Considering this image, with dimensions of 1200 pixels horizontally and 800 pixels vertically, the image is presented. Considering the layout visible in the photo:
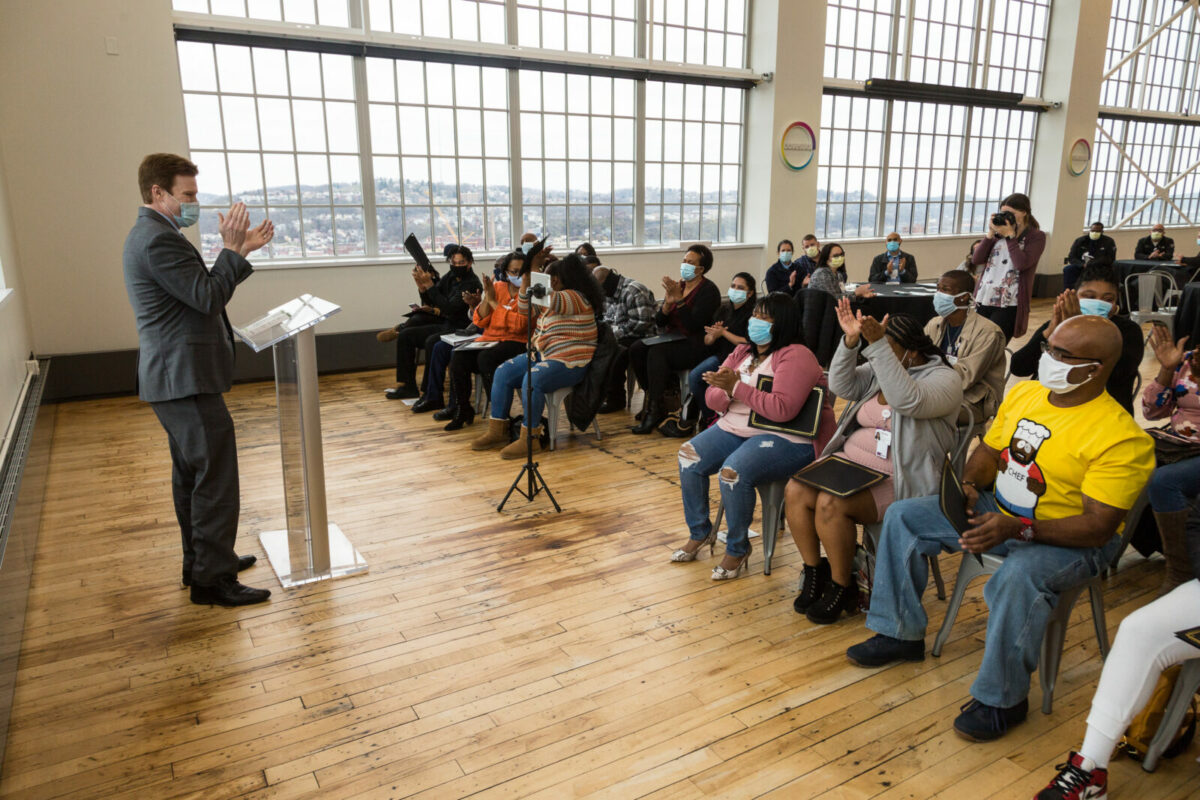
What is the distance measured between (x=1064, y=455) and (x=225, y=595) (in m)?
3.05

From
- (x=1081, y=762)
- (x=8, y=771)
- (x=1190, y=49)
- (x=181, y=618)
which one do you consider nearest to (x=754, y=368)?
(x=1081, y=762)

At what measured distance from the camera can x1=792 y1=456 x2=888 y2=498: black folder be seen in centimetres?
287

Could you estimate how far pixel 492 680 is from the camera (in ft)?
8.78

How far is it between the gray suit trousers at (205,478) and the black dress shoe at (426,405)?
3075mm

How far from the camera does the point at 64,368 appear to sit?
21.0 ft

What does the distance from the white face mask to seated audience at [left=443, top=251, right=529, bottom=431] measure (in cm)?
389

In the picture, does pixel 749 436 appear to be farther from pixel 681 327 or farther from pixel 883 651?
pixel 681 327

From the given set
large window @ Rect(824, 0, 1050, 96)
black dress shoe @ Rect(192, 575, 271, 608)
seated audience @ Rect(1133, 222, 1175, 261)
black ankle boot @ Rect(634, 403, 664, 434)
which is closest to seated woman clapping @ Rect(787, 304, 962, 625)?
black dress shoe @ Rect(192, 575, 271, 608)

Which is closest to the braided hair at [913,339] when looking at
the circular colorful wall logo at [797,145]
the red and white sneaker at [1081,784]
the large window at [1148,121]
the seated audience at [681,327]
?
the red and white sneaker at [1081,784]

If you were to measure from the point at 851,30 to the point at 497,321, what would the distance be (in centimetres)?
787

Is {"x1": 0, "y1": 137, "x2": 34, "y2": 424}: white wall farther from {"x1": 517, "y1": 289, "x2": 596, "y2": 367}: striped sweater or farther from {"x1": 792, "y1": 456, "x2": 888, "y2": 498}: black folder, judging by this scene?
{"x1": 792, "y1": 456, "x2": 888, "y2": 498}: black folder

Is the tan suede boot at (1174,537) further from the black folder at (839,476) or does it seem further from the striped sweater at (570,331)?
the striped sweater at (570,331)

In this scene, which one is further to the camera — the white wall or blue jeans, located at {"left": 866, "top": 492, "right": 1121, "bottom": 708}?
the white wall

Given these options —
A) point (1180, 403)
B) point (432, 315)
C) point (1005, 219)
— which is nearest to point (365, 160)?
point (432, 315)
